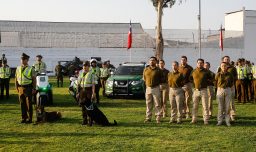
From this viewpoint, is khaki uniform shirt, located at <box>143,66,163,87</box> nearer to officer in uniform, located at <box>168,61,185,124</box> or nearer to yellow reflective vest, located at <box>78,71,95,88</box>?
officer in uniform, located at <box>168,61,185,124</box>

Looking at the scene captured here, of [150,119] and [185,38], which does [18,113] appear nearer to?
[150,119]

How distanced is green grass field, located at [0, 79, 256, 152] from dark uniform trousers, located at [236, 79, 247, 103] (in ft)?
13.3

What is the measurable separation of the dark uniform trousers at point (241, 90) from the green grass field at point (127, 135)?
4066mm

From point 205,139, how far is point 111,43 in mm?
43482

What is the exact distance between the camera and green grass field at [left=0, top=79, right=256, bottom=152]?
10.1m

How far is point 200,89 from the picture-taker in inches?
519

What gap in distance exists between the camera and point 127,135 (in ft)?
37.6

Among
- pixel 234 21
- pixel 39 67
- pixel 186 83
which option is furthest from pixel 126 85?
pixel 234 21

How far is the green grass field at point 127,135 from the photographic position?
1009 centimetres

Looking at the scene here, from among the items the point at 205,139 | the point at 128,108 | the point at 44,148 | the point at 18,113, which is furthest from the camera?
the point at 128,108

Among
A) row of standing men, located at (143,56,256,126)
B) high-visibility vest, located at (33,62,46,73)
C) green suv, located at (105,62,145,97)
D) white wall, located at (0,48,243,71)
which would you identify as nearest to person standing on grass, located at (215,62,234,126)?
row of standing men, located at (143,56,256,126)

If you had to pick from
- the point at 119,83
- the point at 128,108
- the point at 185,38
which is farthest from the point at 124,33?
the point at 128,108

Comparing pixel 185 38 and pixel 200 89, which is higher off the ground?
pixel 185 38

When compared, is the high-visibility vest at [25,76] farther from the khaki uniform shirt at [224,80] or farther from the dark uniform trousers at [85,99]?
the khaki uniform shirt at [224,80]
